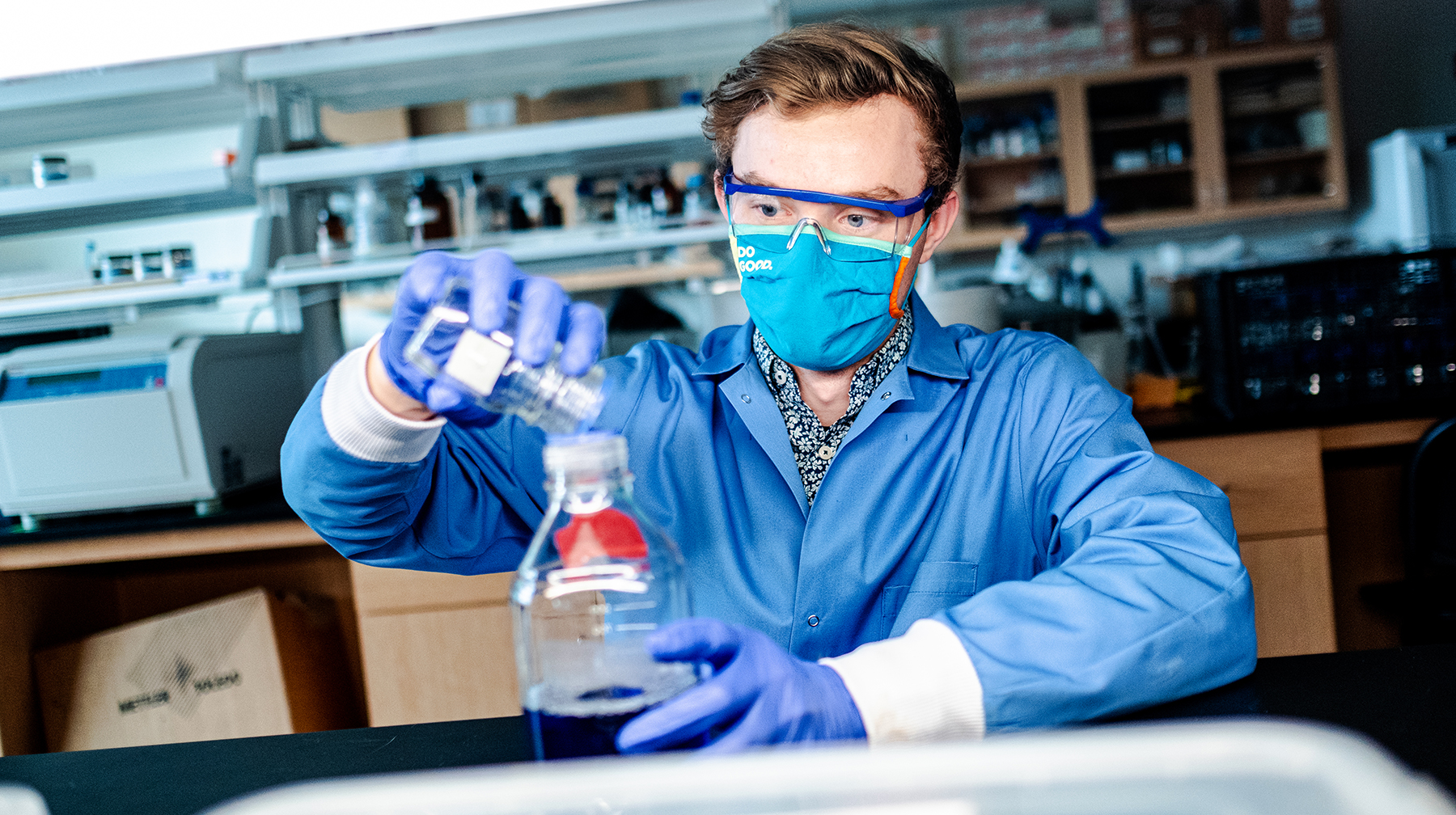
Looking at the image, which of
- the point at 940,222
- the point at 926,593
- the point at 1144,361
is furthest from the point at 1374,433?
the point at 926,593

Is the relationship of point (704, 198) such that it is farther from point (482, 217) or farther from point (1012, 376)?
point (1012, 376)

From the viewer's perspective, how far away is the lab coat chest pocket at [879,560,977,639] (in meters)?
1.09

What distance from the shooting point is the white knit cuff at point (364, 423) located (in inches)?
33.4

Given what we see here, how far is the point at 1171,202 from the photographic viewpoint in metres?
4.06

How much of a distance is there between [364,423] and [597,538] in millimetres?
333

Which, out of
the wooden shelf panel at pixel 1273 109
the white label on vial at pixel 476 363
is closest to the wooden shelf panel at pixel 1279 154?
the wooden shelf panel at pixel 1273 109

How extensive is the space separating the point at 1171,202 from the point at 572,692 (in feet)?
13.1

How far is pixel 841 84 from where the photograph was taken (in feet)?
3.52

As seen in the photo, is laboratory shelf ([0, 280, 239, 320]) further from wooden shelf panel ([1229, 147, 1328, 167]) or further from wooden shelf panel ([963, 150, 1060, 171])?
wooden shelf panel ([1229, 147, 1328, 167])

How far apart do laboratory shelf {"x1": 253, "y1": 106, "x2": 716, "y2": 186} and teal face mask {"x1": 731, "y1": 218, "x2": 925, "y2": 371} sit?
120 centimetres

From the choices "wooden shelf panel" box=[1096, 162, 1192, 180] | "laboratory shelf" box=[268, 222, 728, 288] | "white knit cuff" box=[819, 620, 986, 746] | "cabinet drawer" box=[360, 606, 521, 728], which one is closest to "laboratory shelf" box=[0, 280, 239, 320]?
"laboratory shelf" box=[268, 222, 728, 288]

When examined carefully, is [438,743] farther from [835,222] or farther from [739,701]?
[835,222]

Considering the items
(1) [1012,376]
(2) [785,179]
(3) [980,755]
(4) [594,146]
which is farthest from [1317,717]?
(4) [594,146]

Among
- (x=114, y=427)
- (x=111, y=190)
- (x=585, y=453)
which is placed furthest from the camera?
(x=111, y=190)
